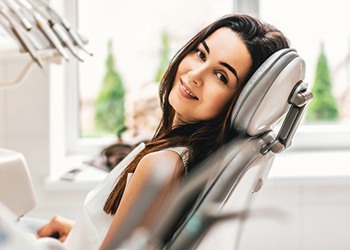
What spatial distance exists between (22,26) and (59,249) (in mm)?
538

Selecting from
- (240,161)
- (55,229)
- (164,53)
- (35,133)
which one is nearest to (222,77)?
(240,161)

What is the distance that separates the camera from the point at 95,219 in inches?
31.3

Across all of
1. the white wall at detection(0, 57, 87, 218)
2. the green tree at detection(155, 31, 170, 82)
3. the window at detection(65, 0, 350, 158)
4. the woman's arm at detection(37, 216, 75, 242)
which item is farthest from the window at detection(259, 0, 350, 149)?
the woman's arm at detection(37, 216, 75, 242)

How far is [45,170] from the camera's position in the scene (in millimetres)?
2023

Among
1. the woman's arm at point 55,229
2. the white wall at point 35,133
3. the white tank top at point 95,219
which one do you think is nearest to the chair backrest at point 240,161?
the white tank top at point 95,219

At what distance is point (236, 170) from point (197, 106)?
11cm

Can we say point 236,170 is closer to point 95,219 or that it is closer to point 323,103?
point 95,219

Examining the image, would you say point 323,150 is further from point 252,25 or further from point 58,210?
point 252,25

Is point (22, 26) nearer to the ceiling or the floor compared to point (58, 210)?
nearer to the ceiling

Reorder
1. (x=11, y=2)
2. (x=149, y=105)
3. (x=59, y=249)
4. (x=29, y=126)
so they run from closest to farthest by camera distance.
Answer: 1. (x=59, y=249)
2. (x=11, y=2)
3. (x=29, y=126)
4. (x=149, y=105)

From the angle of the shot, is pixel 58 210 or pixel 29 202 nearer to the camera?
pixel 29 202

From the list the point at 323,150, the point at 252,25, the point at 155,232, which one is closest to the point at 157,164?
the point at 155,232

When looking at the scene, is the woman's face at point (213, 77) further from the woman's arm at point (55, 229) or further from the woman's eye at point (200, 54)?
the woman's arm at point (55, 229)

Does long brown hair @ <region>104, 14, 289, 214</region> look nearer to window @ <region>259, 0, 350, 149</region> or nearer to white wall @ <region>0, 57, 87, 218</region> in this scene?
white wall @ <region>0, 57, 87, 218</region>
